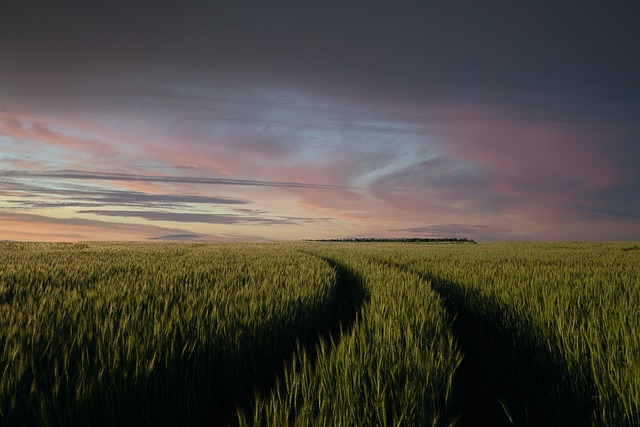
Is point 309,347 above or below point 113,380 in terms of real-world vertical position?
below

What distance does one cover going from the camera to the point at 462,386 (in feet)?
13.1

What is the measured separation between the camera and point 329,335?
185 inches

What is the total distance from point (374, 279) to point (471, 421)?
4428 mm

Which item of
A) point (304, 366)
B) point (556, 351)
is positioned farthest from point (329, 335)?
point (556, 351)

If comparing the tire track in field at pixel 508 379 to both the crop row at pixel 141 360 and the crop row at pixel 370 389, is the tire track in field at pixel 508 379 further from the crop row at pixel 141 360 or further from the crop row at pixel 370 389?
the crop row at pixel 141 360

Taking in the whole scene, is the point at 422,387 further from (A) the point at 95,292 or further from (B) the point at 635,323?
(A) the point at 95,292

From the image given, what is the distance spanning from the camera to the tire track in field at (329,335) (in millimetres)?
3064

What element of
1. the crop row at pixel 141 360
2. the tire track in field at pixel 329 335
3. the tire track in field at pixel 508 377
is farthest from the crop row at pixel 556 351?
the crop row at pixel 141 360

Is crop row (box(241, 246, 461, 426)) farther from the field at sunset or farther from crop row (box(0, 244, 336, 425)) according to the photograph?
crop row (box(0, 244, 336, 425))

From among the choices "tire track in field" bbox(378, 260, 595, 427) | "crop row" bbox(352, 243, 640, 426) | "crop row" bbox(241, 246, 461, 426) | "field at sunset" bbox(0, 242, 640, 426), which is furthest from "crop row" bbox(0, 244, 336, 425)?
"crop row" bbox(352, 243, 640, 426)

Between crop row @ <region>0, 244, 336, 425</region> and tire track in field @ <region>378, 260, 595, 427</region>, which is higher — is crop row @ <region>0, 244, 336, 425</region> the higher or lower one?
the higher one

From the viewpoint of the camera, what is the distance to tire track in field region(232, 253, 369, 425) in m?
3.06

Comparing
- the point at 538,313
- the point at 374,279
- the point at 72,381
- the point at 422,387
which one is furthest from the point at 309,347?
the point at 374,279

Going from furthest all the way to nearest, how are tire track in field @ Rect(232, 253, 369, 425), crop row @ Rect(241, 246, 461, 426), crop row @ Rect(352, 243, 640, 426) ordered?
tire track in field @ Rect(232, 253, 369, 425) → crop row @ Rect(352, 243, 640, 426) → crop row @ Rect(241, 246, 461, 426)
